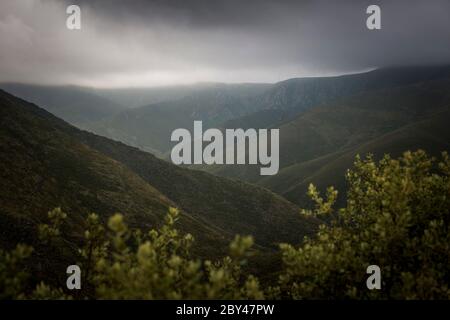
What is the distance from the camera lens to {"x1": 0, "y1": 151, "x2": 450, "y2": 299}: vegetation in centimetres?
1085

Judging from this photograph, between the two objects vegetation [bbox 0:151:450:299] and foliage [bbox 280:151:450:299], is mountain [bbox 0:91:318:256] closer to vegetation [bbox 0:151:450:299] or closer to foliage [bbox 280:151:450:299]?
vegetation [bbox 0:151:450:299]

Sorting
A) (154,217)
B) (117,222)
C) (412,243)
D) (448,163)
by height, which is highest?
(448,163)

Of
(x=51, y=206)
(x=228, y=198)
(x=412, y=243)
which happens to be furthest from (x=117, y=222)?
(x=228, y=198)

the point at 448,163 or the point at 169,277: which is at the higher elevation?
the point at 448,163

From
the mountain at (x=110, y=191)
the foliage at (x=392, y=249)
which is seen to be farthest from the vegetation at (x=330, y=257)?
the mountain at (x=110, y=191)

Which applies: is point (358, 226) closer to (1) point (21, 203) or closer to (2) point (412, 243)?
(2) point (412, 243)

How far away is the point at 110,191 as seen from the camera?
277 ft

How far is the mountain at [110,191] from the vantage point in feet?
202

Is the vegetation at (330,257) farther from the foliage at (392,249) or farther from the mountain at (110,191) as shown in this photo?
the mountain at (110,191)

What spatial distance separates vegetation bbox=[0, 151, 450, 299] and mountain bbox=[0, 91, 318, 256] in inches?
1523

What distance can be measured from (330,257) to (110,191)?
77.2 meters

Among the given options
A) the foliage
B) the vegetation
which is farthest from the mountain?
the foliage
